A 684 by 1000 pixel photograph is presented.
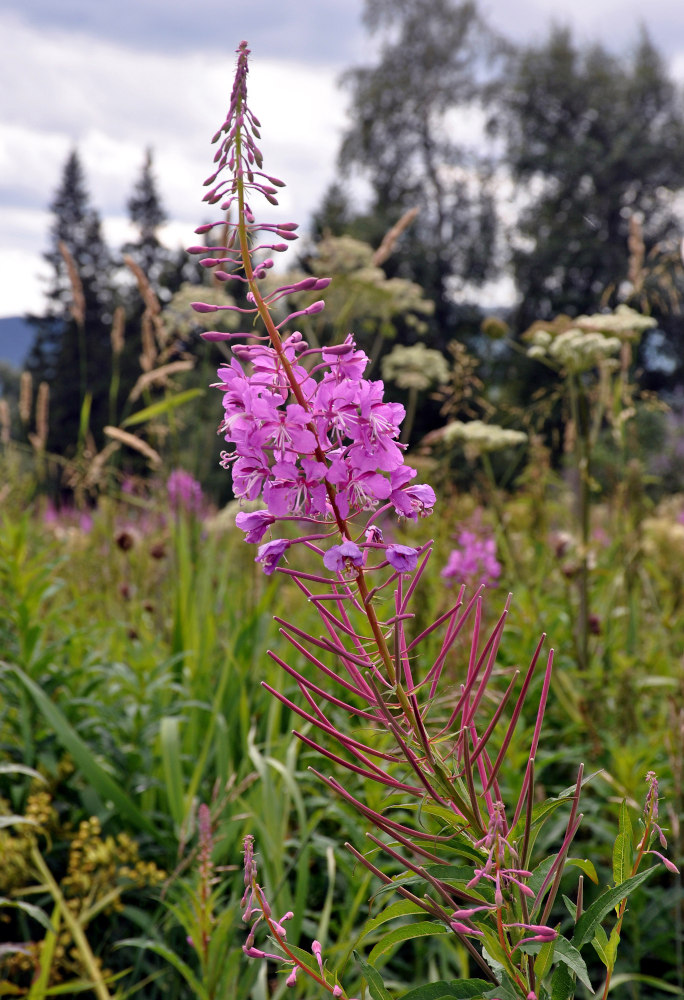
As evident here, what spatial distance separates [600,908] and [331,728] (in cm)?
35

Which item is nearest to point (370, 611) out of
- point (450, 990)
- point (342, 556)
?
point (342, 556)

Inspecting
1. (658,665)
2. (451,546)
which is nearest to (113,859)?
(658,665)

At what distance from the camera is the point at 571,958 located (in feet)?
2.81

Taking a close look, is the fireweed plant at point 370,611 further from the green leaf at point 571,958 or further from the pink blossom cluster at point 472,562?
the pink blossom cluster at point 472,562

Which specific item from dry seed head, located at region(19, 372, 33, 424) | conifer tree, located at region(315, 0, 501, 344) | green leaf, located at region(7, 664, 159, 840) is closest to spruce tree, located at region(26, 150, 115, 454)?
conifer tree, located at region(315, 0, 501, 344)

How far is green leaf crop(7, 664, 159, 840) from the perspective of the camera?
7.61 feet

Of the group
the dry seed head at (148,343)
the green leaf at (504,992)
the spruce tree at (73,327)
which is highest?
the spruce tree at (73,327)

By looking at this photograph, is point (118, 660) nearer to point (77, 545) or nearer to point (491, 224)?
point (77, 545)

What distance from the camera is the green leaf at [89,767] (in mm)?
2320

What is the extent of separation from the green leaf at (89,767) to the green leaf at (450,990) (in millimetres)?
1647

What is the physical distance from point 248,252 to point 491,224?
85.2 ft

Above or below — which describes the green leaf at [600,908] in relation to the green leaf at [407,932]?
above

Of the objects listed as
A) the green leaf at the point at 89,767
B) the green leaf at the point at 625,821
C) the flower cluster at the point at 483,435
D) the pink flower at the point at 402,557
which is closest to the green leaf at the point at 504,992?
the green leaf at the point at 625,821

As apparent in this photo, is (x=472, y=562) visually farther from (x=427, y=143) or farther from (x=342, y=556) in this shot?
(x=427, y=143)
